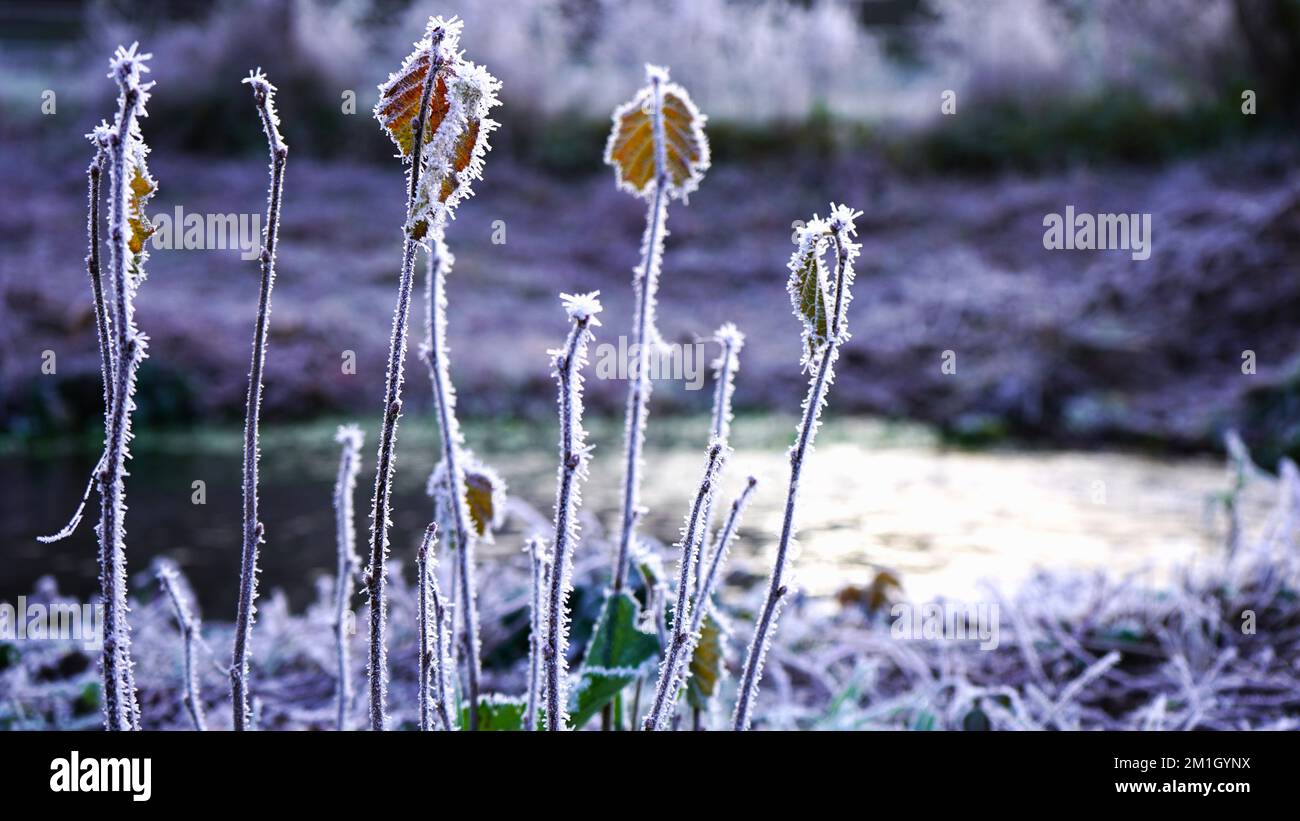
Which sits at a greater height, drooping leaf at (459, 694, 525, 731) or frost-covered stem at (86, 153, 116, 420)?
frost-covered stem at (86, 153, 116, 420)

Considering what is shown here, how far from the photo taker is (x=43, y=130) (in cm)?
799

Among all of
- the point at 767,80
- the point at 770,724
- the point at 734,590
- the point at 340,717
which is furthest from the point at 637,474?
the point at 767,80

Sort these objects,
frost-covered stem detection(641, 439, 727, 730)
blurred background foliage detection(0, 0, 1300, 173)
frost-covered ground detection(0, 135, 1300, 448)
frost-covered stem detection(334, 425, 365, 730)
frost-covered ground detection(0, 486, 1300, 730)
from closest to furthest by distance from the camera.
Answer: frost-covered stem detection(641, 439, 727, 730)
frost-covered stem detection(334, 425, 365, 730)
frost-covered ground detection(0, 486, 1300, 730)
frost-covered ground detection(0, 135, 1300, 448)
blurred background foliage detection(0, 0, 1300, 173)

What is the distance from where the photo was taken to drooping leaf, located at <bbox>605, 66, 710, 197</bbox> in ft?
3.07

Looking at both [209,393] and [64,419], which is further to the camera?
[209,393]

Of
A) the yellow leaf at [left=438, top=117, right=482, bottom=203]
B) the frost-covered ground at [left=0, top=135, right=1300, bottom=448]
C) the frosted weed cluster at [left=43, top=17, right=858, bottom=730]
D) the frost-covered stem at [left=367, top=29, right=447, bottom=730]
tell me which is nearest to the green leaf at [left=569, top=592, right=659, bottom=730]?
the frosted weed cluster at [left=43, top=17, right=858, bottom=730]

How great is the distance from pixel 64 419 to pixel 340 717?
3.29 metres

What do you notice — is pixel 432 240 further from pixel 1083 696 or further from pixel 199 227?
pixel 199 227

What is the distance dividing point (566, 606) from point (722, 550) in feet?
0.78

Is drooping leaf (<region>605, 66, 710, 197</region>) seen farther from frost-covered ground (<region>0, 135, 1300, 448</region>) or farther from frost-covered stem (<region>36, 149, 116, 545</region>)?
frost-covered ground (<region>0, 135, 1300, 448</region>)

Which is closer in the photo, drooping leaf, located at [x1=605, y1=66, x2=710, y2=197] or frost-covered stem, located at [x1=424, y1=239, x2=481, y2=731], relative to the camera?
frost-covered stem, located at [x1=424, y1=239, x2=481, y2=731]
